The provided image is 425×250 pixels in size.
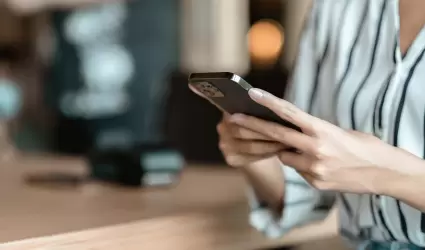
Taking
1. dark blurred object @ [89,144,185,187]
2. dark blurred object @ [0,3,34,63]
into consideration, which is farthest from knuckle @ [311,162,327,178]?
dark blurred object @ [0,3,34,63]

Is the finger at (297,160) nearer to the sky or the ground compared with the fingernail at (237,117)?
nearer to the ground

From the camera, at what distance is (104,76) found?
7.51 feet

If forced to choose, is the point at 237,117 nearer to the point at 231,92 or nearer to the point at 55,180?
the point at 231,92

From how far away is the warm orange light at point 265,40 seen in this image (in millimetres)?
2326

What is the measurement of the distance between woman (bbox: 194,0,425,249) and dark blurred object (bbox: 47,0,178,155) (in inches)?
56.0

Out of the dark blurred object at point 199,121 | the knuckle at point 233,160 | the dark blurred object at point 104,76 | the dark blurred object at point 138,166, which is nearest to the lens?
the knuckle at point 233,160

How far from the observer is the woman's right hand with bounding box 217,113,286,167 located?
708 millimetres

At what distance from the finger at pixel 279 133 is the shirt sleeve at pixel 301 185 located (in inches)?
6.0

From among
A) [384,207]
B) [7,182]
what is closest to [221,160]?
A: [7,182]

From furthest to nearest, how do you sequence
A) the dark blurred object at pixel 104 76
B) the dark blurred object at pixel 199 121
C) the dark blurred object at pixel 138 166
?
1. the dark blurred object at pixel 104 76
2. the dark blurred object at pixel 199 121
3. the dark blurred object at pixel 138 166

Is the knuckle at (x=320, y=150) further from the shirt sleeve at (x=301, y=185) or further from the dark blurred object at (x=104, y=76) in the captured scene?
the dark blurred object at (x=104, y=76)

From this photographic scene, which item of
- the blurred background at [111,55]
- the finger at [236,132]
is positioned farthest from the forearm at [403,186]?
the blurred background at [111,55]

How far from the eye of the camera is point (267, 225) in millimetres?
836

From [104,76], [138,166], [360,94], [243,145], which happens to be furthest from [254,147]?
[104,76]
